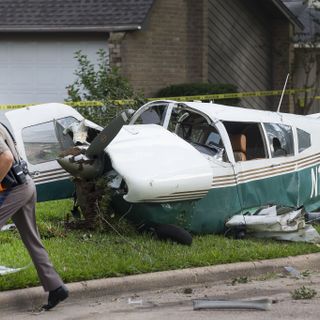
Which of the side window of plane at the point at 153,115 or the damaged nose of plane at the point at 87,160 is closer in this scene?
the damaged nose of plane at the point at 87,160

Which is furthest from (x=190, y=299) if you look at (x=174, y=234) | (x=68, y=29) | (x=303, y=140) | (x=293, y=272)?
A: (x=68, y=29)

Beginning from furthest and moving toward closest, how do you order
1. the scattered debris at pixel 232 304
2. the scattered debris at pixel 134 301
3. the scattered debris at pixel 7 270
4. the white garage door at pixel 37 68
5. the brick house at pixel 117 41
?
the white garage door at pixel 37 68 < the brick house at pixel 117 41 < the scattered debris at pixel 7 270 < the scattered debris at pixel 134 301 < the scattered debris at pixel 232 304

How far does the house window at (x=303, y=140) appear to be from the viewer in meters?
11.8

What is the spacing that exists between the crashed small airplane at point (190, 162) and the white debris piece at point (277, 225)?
0.01m

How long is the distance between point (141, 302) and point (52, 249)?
1592 millimetres

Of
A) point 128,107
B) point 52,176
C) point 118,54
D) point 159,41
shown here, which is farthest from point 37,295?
point 159,41

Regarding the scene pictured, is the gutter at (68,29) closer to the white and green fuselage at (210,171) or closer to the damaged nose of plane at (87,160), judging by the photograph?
the white and green fuselage at (210,171)

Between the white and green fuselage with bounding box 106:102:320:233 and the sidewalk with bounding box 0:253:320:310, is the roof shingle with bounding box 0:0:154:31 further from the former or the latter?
the sidewalk with bounding box 0:253:320:310

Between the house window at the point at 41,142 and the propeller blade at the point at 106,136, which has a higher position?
the propeller blade at the point at 106,136

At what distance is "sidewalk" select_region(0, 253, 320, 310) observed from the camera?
8.38 metres

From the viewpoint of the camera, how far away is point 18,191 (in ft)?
26.0

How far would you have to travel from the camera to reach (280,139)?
38.0 feet

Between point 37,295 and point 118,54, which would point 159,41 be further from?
point 37,295

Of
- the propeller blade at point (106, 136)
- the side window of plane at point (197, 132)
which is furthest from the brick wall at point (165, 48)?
the propeller blade at point (106, 136)
